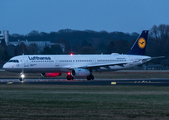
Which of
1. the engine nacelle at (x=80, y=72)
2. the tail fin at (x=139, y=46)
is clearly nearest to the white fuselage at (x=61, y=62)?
the tail fin at (x=139, y=46)

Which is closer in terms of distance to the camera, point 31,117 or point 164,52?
point 31,117

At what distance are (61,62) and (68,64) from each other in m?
1.25

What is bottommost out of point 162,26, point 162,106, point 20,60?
point 162,106

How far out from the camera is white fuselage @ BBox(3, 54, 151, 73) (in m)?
44.3

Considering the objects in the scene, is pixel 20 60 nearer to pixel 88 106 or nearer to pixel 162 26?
pixel 88 106

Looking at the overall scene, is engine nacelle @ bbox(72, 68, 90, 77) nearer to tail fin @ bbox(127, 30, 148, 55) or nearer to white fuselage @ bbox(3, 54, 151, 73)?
white fuselage @ bbox(3, 54, 151, 73)

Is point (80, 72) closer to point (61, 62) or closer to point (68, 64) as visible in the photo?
point (68, 64)

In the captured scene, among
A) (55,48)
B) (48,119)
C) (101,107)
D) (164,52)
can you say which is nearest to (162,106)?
(101,107)

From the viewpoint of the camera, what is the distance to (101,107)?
16859 millimetres

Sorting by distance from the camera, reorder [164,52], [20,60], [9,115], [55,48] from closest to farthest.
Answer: [9,115], [20,60], [164,52], [55,48]

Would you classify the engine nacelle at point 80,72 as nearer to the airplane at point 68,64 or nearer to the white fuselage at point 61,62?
the airplane at point 68,64

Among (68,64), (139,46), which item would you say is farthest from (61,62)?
(139,46)

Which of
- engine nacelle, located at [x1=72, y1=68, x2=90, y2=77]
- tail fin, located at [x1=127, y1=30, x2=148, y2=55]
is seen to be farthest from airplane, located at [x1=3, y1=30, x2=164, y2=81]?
tail fin, located at [x1=127, y1=30, x2=148, y2=55]

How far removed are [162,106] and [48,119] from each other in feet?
22.8
